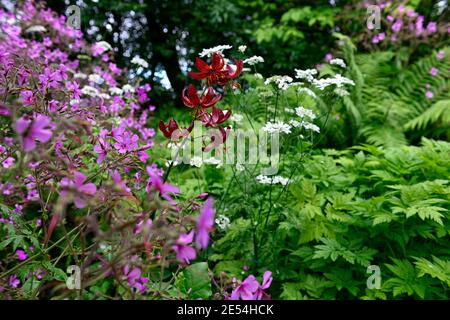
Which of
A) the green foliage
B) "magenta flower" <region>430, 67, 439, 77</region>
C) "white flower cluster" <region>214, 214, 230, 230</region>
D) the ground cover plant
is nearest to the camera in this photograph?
the ground cover plant

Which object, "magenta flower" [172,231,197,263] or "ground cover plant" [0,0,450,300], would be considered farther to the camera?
"ground cover plant" [0,0,450,300]

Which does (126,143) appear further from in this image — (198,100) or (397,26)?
(397,26)

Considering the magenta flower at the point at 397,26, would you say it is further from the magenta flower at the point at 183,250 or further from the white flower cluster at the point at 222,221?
the magenta flower at the point at 183,250

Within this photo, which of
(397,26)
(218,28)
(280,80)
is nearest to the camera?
(280,80)

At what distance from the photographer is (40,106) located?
1.12 meters

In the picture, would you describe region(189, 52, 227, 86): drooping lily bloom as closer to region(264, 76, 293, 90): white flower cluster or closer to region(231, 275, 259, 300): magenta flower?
region(231, 275, 259, 300): magenta flower

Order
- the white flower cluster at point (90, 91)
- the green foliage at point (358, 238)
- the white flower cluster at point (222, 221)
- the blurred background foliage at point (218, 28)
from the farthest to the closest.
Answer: the blurred background foliage at point (218, 28) < the white flower cluster at point (90, 91) < the white flower cluster at point (222, 221) < the green foliage at point (358, 238)

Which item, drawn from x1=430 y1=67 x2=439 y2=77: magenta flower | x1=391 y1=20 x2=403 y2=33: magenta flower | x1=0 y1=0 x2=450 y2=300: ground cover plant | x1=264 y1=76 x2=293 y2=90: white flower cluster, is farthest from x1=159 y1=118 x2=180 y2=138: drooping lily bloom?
x1=391 y1=20 x2=403 y2=33: magenta flower

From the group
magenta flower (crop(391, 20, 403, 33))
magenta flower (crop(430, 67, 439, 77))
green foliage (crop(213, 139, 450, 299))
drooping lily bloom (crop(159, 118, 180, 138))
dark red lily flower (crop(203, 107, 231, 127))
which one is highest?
magenta flower (crop(391, 20, 403, 33))

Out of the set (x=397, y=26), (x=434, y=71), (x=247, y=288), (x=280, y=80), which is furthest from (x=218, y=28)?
(x=247, y=288)

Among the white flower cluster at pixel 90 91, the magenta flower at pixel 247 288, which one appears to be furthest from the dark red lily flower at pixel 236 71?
the white flower cluster at pixel 90 91

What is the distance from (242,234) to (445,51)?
11.6 feet

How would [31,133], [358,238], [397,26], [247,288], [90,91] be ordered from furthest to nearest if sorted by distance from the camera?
[397,26]
[90,91]
[358,238]
[247,288]
[31,133]

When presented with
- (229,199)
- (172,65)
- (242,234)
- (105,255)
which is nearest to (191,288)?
(105,255)
